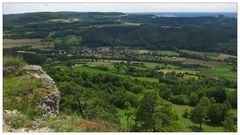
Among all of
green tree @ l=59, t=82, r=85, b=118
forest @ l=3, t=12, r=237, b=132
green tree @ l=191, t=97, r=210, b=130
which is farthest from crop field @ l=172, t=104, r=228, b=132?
green tree @ l=59, t=82, r=85, b=118

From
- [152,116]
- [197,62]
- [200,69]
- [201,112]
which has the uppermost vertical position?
[152,116]

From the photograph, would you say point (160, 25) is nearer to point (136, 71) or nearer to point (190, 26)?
point (190, 26)

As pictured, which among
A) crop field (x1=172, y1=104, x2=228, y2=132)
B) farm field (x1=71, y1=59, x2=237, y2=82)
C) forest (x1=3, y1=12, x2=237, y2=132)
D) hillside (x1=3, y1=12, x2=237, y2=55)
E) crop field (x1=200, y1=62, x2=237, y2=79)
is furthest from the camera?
hillside (x1=3, y1=12, x2=237, y2=55)

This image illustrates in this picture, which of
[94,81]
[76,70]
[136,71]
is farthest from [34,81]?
[136,71]

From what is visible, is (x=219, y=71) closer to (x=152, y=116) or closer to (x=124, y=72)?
(x=124, y=72)

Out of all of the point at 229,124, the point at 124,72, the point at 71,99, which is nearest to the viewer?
the point at 71,99

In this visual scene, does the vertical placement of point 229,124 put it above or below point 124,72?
above

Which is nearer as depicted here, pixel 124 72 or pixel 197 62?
pixel 124 72

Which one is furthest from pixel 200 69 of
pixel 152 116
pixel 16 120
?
pixel 16 120

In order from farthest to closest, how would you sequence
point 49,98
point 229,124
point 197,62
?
point 197,62 → point 229,124 → point 49,98

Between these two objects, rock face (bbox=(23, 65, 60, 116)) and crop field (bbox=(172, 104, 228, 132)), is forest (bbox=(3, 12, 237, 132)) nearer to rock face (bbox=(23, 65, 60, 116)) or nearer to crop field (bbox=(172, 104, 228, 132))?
crop field (bbox=(172, 104, 228, 132))

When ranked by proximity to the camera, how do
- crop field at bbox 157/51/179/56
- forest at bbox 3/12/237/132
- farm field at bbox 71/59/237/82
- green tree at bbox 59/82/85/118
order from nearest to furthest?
1. forest at bbox 3/12/237/132
2. green tree at bbox 59/82/85/118
3. farm field at bbox 71/59/237/82
4. crop field at bbox 157/51/179/56

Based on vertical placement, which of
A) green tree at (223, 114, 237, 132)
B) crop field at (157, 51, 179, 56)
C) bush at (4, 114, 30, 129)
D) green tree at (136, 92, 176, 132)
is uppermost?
bush at (4, 114, 30, 129)
